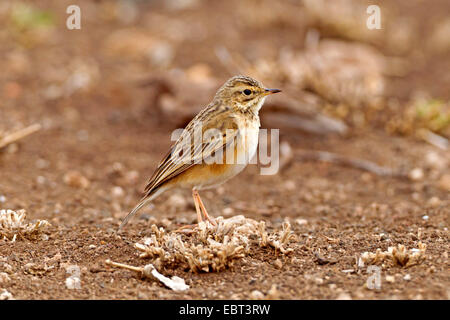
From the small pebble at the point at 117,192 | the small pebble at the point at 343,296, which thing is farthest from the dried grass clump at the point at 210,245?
the small pebble at the point at 117,192

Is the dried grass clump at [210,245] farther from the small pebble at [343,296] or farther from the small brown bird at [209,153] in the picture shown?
the small pebble at [343,296]

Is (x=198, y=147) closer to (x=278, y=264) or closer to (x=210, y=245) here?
(x=210, y=245)

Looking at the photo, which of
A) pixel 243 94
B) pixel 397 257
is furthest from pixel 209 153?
pixel 397 257

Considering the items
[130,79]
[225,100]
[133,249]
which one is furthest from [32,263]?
[130,79]

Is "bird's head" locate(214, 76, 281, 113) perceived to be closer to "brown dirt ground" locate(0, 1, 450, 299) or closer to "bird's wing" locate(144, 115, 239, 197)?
A: "bird's wing" locate(144, 115, 239, 197)

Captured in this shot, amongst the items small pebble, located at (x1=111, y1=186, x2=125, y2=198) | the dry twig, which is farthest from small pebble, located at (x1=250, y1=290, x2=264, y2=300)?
the dry twig

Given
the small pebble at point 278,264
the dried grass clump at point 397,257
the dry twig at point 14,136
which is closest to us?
the dried grass clump at point 397,257
